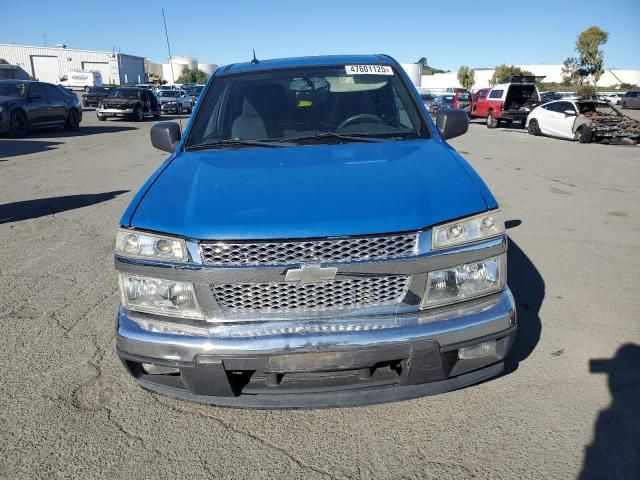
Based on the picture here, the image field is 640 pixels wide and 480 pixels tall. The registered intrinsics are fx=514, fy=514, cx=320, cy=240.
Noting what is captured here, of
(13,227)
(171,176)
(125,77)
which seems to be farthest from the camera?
(125,77)

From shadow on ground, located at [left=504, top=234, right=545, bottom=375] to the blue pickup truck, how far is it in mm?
910

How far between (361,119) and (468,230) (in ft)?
5.04

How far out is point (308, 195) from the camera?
8.05 ft

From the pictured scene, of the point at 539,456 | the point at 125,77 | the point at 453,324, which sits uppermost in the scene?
the point at 125,77

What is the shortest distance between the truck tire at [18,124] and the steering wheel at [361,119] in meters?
15.8

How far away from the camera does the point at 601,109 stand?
1852cm

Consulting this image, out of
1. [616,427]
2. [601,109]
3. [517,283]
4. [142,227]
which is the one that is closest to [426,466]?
[616,427]

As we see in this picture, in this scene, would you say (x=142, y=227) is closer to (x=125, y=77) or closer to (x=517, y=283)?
(x=517, y=283)

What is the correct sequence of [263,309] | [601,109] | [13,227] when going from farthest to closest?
[601,109] < [13,227] < [263,309]

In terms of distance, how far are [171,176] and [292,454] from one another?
5.28ft

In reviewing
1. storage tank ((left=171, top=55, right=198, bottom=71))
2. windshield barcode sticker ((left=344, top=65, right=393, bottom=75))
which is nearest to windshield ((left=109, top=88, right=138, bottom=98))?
windshield barcode sticker ((left=344, top=65, right=393, bottom=75))

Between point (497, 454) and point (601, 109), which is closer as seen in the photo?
point (497, 454)

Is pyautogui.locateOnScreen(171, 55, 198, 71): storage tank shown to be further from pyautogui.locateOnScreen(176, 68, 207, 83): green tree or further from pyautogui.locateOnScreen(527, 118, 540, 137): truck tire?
pyautogui.locateOnScreen(527, 118, 540, 137): truck tire

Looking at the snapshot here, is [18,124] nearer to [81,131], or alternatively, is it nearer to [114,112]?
[81,131]
